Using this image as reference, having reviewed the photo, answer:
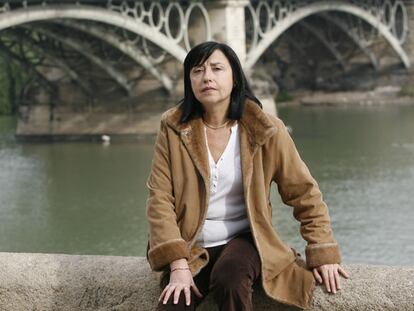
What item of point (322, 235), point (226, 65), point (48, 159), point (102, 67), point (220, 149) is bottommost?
point (48, 159)

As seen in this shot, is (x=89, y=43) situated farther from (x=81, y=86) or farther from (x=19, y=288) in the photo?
(x=19, y=288)

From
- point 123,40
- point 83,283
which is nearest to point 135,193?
point 123,40

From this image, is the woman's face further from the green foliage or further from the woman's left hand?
the green foliage

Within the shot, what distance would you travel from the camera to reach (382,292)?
2.29m

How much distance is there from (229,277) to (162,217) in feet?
0.84

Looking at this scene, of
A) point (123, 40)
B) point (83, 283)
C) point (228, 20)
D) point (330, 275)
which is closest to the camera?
point (330, 275)

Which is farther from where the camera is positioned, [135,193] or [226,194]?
[135,193]

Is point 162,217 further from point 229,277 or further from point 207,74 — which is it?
point 207,74

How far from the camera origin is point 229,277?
87.4 inches

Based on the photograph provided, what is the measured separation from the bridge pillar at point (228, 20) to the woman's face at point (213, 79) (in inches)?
673

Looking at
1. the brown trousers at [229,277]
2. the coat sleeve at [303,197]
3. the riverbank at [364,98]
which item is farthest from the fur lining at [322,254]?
the riverbank at [364,98]

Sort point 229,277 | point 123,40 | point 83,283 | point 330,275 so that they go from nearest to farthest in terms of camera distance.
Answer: point 229,277, point 330,275, point 83,283, point 123,40

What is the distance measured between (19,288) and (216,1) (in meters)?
17.5

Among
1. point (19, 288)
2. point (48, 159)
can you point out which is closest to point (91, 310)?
point (19, 288)
